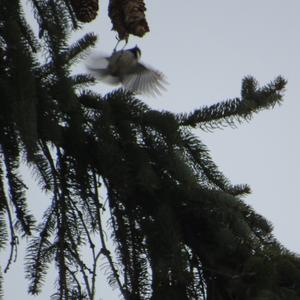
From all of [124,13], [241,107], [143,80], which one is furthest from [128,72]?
[241,107]

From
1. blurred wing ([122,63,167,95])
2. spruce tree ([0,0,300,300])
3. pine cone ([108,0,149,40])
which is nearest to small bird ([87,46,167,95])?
blurred wing ([122,63,167,95])

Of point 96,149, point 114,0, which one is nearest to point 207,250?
point 96,149

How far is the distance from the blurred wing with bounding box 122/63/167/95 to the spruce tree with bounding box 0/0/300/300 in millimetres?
1248

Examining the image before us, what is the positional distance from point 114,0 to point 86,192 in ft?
2.19

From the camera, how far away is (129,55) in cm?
266

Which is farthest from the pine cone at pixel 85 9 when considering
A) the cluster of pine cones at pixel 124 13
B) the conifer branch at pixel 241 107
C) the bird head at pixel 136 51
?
the bird head at pixel 136 51

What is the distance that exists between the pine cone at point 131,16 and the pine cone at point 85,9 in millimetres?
78

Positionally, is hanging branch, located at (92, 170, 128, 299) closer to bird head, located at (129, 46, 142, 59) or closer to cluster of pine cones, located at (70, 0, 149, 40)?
cluster of pine cones, located at (70, 0, 149, 40)

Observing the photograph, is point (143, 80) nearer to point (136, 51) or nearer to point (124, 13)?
point (136, 51)

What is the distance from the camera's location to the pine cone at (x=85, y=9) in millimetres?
1812

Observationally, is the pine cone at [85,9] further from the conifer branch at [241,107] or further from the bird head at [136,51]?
the bird head at [136,51]

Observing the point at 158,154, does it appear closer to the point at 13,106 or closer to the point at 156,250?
the point at 156,250

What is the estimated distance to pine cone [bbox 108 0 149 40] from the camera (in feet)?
5.80

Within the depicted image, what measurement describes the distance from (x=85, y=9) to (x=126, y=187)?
64cm
